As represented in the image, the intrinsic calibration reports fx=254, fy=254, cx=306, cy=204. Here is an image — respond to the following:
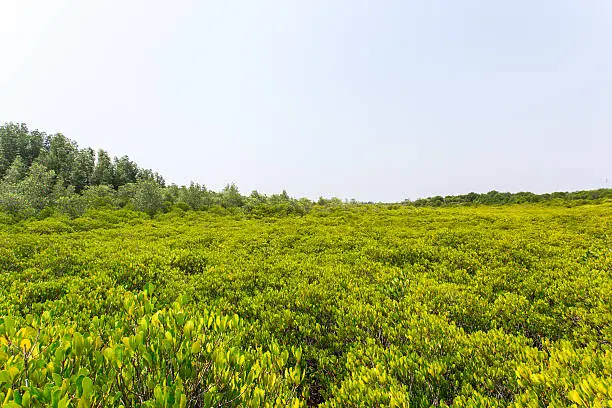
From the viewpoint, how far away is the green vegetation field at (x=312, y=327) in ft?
9.59

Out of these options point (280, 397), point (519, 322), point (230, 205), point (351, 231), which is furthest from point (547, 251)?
point (230, 205)

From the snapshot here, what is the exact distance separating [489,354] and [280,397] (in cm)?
403

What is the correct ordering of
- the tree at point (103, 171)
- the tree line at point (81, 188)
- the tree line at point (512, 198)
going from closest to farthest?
1. the tree line at point (81, 188)
2. the tree line at point (512, 198)
3. the tree at point (103, 171)

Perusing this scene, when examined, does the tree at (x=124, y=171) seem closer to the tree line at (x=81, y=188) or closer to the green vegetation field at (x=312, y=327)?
the tree line at (x=81, y=188)

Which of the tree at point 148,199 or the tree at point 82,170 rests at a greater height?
the tree at point 82,170

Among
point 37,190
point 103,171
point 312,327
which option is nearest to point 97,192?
point 37,190

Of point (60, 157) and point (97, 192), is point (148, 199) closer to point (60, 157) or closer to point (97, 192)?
point (97, 192)

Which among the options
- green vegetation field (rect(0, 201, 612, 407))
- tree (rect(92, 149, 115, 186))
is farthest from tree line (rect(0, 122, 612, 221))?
green vegetation field (rect(0, 201, 612, 407))

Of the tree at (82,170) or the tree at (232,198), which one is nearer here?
the tree at (232,198)

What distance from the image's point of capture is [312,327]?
20.7 feet

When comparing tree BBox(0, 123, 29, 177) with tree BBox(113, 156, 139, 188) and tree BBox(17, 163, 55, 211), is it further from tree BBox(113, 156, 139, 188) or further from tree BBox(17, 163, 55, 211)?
tree BBox(17, 163, 55, 211)

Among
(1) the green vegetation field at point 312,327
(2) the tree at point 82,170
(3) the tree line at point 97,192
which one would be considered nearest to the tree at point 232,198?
(3) the tree line at point 97,192

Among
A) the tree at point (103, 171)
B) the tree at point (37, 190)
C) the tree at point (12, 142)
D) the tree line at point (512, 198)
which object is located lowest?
the tree line at point (512, 198)

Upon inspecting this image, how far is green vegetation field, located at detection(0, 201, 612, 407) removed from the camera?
9.59 feet
